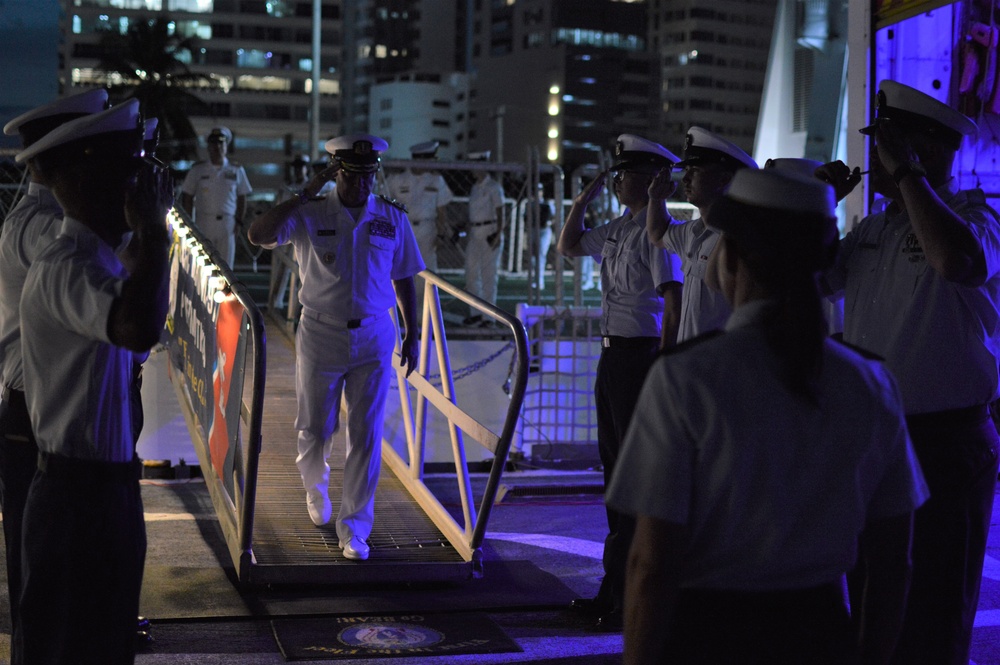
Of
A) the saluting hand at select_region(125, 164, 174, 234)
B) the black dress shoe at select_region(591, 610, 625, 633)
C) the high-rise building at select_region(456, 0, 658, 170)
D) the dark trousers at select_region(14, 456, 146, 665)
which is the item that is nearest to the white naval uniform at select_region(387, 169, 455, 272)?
the black dress shoe at select_region(591, 610, 625, 633)

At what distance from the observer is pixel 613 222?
5.49 meters

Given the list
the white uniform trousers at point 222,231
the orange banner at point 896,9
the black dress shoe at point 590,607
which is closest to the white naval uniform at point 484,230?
the white uniform trousers at point 222,231

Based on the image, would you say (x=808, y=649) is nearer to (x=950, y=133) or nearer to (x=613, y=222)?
(x=950, y=133)

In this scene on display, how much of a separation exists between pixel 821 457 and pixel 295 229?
415cm

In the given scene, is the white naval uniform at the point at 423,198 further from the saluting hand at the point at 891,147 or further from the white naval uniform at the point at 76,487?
the white naval uniform at the point at 76,487

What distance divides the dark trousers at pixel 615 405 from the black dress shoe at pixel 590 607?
11 millimetres

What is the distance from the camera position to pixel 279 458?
7.29m

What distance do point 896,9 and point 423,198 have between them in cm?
837

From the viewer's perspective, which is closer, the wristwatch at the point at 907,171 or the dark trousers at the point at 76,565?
the dark trousers at the point at 76,565

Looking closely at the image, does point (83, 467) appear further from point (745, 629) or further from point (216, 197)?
point (216, 197)

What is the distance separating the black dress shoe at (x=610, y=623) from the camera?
5.02 meters

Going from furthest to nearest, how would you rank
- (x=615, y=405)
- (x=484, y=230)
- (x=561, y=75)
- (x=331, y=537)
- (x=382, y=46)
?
(x=382, y=46), (x=561, y=75), (x=484, y=230), (x=331, y=537), (x=615, y=405)

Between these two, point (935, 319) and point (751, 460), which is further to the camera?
point (935, 319)

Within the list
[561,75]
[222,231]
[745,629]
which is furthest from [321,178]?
[561,75]
